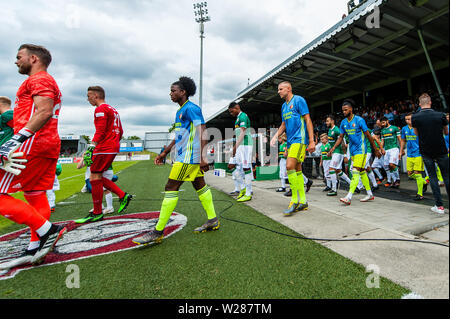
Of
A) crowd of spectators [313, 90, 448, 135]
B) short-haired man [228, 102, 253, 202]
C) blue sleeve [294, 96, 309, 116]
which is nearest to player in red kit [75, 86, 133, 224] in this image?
short-haired man [228, 102, 253, 202]

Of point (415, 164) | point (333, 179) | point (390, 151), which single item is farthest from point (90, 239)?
point (390, 151)

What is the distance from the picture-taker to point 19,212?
2201 mm

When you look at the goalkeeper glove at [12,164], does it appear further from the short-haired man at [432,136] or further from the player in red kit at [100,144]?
the short-haired man at [432,136]

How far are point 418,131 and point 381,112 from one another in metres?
11.2

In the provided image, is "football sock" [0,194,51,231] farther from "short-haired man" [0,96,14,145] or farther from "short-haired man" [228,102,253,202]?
"short-haired man" [228,102,253,202]

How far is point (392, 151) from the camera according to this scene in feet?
23.8

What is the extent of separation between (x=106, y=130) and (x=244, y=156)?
2936mm

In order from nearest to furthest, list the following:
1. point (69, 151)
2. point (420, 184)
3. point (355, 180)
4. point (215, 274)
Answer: point (215, 274) → point (355, 180) → point (420, 184) → point (69, 151)

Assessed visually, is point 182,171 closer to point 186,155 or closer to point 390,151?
point 186,155

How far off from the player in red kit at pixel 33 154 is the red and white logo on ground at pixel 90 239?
0.67ft

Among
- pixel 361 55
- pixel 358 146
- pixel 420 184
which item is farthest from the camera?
pixel 361 55

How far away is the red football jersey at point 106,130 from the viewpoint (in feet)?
12.3

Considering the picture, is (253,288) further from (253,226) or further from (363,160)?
(363,160)

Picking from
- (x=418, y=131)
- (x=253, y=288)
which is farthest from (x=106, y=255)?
(x=418, y=131)
